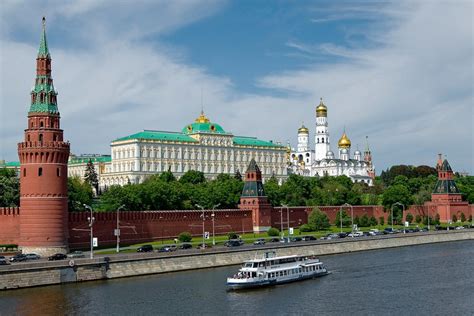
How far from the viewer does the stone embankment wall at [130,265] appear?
62438 millimetres

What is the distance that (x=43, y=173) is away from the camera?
256 feet

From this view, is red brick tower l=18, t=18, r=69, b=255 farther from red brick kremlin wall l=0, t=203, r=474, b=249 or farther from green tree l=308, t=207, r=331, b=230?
green tree l=308, t=207, r=331, b=230

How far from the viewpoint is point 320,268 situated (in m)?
72.9

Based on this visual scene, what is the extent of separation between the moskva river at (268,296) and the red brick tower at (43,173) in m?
13.0

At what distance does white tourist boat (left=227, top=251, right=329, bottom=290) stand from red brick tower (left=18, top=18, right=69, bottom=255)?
19.5 meters

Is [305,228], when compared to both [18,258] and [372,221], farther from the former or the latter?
[18,258]

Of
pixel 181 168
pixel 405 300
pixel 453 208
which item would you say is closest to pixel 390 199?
pixel 453 208

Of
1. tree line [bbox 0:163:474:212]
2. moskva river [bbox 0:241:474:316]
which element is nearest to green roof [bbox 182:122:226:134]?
tree line [bbox 0:163:474:212]

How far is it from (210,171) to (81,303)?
132m

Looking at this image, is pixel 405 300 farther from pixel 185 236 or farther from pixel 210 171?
pixel 210 171

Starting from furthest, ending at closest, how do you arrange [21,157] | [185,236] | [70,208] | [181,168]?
[181,168], [70,208], [185,236], [21,157]

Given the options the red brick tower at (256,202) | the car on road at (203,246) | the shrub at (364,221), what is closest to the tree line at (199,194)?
the red brick tower at (256,202)

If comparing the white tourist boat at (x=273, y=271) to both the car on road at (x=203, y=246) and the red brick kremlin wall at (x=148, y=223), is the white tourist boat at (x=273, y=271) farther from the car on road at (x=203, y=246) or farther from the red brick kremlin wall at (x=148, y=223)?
the red brick kremlin wall at (x=148, y=223)

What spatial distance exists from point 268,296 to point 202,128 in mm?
129313
